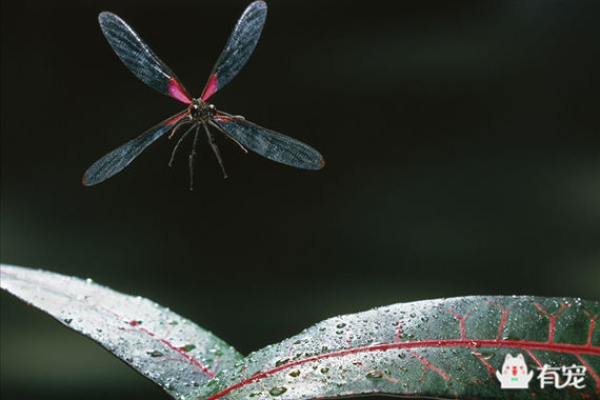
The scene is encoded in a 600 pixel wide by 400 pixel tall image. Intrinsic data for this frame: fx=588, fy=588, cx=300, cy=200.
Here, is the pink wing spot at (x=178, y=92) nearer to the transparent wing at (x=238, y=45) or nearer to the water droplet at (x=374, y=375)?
the transparent wing at (x=238, y=45)

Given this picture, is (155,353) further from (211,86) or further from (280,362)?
(211,86)

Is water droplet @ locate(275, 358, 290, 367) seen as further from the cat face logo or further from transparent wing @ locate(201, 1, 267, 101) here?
transparent wing @ locate(201, 1, 267, 101)

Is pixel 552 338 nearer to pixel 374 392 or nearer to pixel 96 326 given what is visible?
pixel 374 392

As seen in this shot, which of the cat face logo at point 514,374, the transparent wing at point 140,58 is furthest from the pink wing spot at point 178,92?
the cat face logo at point 514,374
